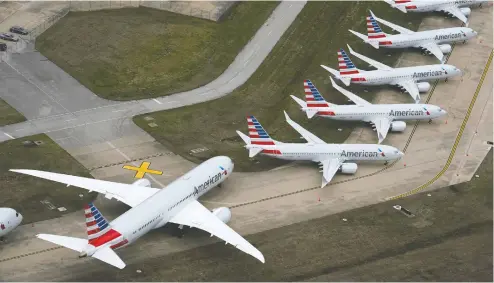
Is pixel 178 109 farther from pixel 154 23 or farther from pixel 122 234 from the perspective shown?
pixel 122 234

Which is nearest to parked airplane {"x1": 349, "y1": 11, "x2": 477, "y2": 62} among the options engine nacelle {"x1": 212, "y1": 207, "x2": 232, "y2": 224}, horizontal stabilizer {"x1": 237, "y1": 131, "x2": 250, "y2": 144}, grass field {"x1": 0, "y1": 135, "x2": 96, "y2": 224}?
horizontal stabilizer {"x1": 237, "y1": 131, "x2": 250, "y2": 144}

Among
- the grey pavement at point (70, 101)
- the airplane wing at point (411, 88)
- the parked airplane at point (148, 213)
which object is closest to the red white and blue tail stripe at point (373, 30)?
the airplane wing at point (411, 88)

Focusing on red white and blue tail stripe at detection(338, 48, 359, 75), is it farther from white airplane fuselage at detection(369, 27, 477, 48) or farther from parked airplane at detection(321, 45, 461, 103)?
white airplane fuselage at detection(369, 27, 477, 48)

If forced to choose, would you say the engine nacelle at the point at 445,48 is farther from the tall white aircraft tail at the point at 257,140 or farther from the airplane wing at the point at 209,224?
the airplane wing at the point at 209,224

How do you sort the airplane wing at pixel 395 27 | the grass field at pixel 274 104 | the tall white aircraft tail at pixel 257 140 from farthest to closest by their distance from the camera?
the airplane wing at pixel 395 27, the grass field at pixel 274 104, the tall white aircraft tail at pixel 257 140

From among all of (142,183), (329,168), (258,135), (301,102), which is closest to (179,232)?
(142,183)

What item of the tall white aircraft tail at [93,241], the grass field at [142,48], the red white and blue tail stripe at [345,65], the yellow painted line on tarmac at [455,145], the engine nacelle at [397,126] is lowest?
the grass field at [142,48]
